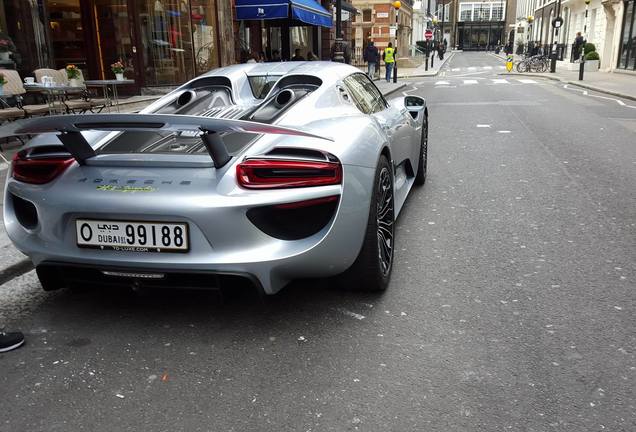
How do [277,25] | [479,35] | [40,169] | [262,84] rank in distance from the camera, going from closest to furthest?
[40,169]
[262,84]
[277,25]
[479,35]

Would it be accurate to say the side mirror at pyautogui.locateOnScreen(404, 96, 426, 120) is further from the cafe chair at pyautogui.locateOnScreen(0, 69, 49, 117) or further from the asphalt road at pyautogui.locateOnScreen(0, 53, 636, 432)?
the cafe chair at pyautogui.locateOnScreen(0, 69, 49, 117)

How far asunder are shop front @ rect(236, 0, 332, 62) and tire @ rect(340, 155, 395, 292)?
13.6 meters

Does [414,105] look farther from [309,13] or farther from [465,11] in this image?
[465,11]

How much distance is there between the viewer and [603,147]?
8.59 meters

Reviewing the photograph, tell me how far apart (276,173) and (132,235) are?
75 centimetres

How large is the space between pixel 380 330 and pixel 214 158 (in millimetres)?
1215

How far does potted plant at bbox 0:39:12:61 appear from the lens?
436 inches

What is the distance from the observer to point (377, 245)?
10.5 feet

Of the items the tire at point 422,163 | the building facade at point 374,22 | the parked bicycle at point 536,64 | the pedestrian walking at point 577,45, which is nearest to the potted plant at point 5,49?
the tire at point 422,163

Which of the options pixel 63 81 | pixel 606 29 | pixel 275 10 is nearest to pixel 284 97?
pixel 63 81

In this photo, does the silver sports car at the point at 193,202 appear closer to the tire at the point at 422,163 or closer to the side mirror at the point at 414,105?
the side mirror at the point at 414,105

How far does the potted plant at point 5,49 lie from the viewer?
1108 centimetres

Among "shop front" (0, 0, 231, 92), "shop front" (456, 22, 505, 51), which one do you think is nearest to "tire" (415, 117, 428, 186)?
"shop front" (0, 0, 231, 92)

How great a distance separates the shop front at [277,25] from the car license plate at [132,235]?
1436 cm
